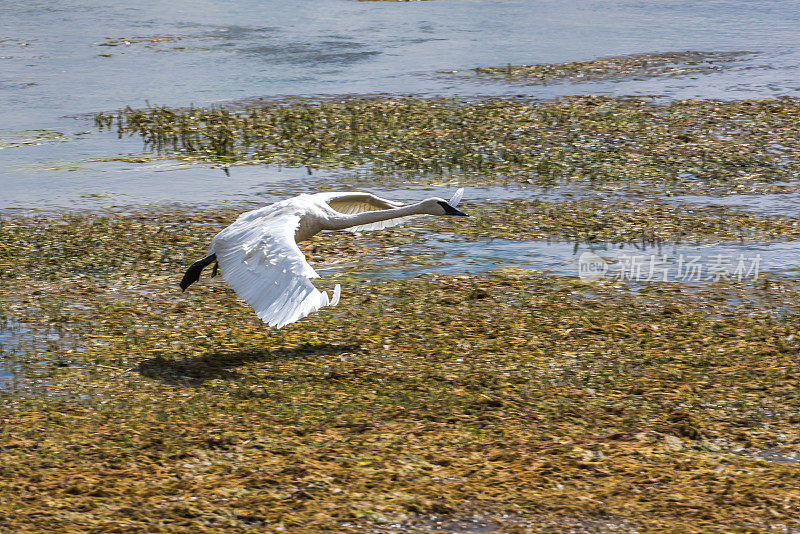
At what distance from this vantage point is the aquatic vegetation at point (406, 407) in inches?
305

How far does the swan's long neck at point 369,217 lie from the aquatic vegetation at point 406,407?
868 millimetres

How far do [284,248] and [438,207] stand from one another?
248 centimetres

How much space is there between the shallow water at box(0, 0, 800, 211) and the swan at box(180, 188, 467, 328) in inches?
196

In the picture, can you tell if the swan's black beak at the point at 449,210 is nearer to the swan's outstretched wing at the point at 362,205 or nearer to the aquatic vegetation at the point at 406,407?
the swan's outstretched wing at the point at 362,205

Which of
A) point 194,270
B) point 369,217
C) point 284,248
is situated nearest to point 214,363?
point 284,248

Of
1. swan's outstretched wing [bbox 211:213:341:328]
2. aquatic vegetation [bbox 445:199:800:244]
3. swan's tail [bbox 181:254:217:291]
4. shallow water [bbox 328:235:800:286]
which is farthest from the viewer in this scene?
aquatic vegetation [bbox 445:199:800:244]

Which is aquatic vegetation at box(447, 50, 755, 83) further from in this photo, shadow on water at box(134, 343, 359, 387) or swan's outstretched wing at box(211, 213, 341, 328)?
shadow on water at box(134, 343, 359, 387)

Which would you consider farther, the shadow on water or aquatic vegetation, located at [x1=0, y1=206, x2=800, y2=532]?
the shadow on water

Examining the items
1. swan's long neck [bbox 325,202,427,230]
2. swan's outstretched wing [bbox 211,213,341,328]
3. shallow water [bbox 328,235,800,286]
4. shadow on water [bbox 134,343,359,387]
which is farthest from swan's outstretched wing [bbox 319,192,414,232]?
shadow on water [bbox 134,343,359,387]

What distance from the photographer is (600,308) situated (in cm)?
1201

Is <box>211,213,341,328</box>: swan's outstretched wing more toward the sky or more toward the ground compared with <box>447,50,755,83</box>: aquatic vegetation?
more toward the ground

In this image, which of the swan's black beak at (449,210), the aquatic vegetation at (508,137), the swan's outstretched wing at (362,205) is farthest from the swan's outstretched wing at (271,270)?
the aquatic vegetation at (508,137)

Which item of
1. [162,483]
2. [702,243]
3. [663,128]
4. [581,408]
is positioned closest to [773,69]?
[663,128]

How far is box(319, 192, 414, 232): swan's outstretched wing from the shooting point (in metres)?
12.7
